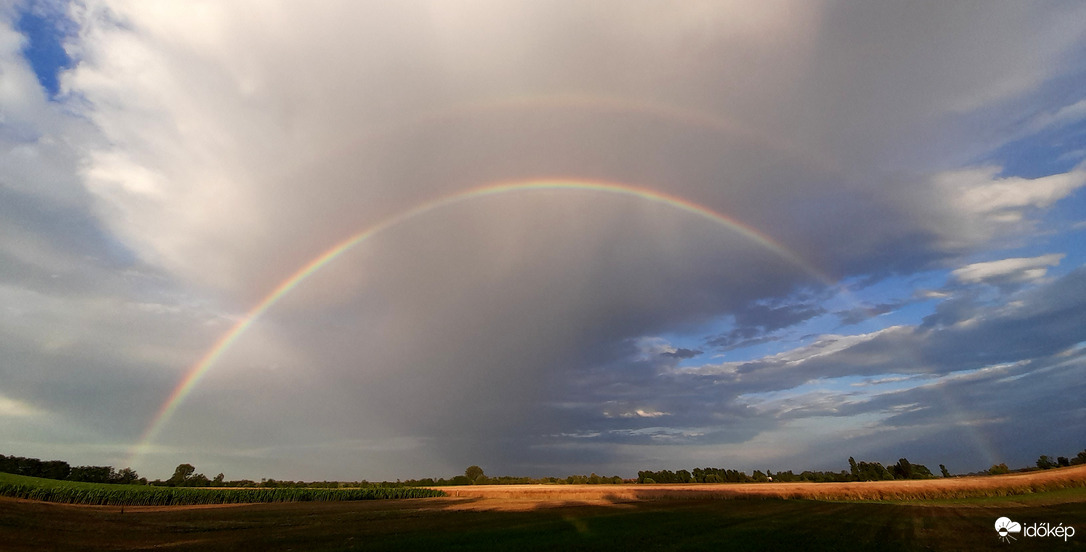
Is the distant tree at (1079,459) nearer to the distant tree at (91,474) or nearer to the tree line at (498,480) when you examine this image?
the tree line at (498,480)

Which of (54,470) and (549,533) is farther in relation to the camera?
(54,470)

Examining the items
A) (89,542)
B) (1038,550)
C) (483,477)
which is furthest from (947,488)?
(483,477)

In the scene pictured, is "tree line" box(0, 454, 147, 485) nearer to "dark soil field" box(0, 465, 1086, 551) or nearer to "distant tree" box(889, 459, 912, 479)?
"dark soil field" box(0, 465, 1086, 551)

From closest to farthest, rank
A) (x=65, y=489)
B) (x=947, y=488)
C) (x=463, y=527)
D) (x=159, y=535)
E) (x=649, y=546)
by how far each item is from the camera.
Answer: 1. (x=649, y=546)
2. (x=159, y=535)
3. (x=463, y=527)
4. (x=65, y=489)
5. (x=947, y=488)

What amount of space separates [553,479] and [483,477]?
28901 millimetres

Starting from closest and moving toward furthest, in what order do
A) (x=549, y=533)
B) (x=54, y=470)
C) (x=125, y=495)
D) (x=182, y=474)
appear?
(x=549, y=533), (x=125, y=495), (x=54, y=470), (x=182, y=474)

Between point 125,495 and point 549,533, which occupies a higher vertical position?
point 125,495

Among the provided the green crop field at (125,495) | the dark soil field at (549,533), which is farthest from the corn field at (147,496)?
the dark soil field at (549,533)

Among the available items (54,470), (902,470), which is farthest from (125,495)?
(902,470)

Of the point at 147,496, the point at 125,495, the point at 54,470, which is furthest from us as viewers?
the point at 54,470

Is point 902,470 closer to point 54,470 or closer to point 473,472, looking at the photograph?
point 473,472

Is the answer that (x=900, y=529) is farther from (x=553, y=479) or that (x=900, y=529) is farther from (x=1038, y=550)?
(x=553, y=479)

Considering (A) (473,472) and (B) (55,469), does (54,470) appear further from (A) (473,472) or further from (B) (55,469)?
(A) (473,472)

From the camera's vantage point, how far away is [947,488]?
90250 millimetres
